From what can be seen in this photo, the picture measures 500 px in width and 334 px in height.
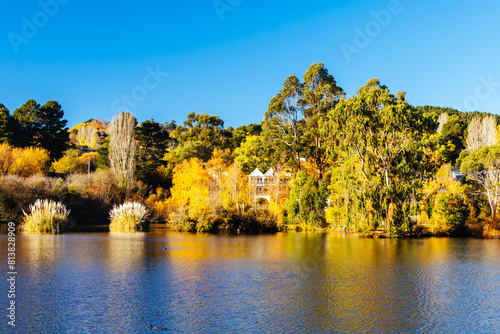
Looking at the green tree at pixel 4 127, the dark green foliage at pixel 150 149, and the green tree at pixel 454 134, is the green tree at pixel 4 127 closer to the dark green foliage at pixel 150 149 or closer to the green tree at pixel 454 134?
the dark green foliage at pixel 150 149

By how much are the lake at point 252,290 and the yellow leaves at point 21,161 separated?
36.3 m

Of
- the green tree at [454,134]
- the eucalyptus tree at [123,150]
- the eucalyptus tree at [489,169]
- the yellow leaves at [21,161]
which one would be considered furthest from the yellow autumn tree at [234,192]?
the green tree at [454,134]

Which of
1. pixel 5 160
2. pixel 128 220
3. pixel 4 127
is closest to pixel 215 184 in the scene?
pixel 128 220

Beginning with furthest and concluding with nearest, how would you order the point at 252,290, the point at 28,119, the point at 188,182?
the point at 28,119, the point at 188,182, the point at 252,290

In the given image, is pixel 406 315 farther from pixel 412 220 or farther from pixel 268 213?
pixel 268 213

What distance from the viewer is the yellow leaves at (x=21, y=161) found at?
60719 mm

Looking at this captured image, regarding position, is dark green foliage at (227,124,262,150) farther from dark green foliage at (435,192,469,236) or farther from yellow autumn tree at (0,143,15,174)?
dark green foliage at (435,192,469,236)

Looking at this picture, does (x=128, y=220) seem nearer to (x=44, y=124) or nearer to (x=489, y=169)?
(x=489, y=169)

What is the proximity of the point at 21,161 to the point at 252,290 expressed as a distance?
56066 mm

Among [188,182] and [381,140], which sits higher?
[381,140]

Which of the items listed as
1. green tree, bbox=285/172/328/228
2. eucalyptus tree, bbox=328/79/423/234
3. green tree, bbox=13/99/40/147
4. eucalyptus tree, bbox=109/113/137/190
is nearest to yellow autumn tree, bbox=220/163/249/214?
green tree, bbox=285/172/328/228

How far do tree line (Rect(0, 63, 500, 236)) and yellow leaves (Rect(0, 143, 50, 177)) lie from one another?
15cm

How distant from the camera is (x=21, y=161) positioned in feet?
204

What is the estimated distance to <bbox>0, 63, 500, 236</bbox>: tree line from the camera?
3975cm
